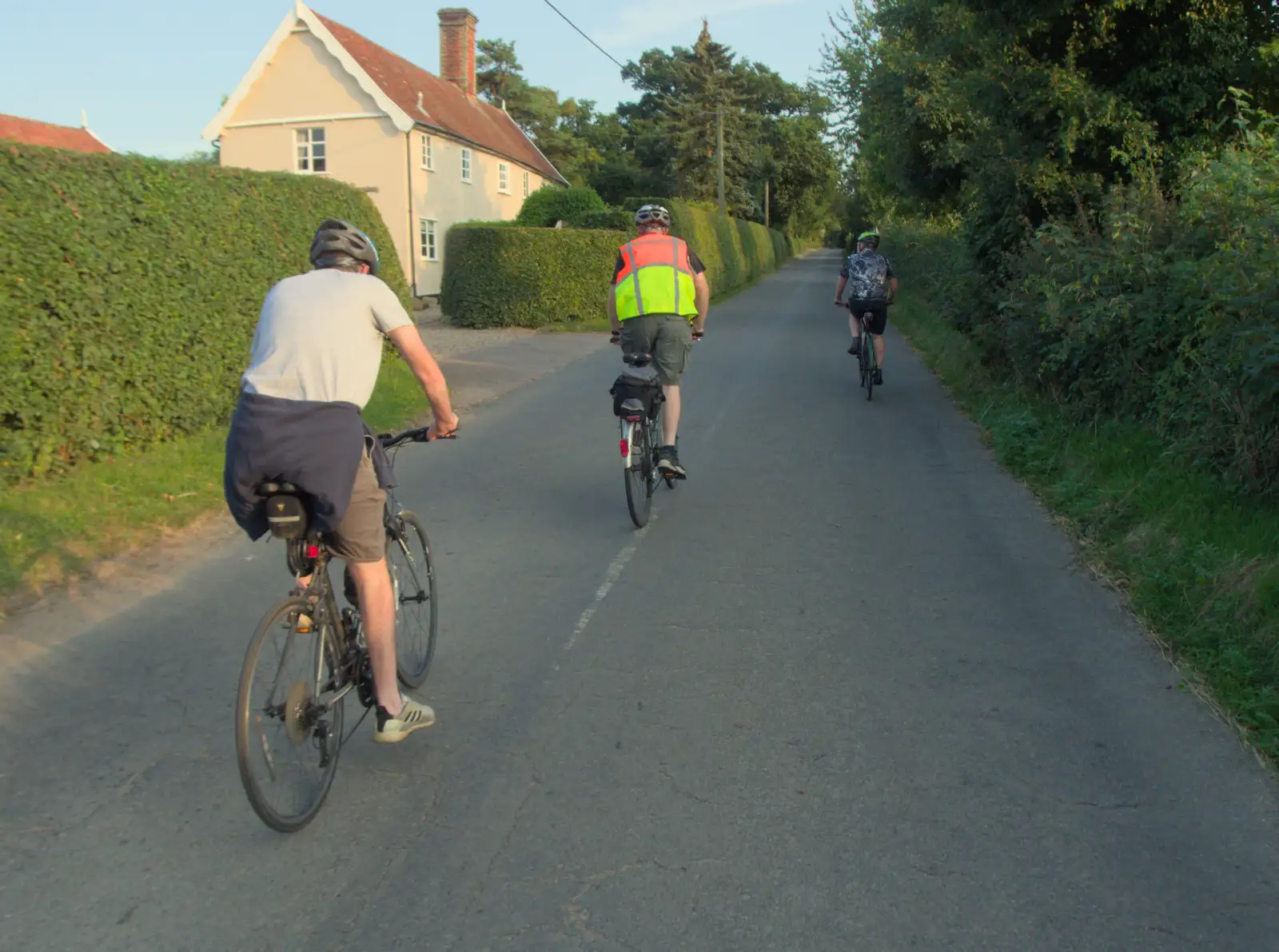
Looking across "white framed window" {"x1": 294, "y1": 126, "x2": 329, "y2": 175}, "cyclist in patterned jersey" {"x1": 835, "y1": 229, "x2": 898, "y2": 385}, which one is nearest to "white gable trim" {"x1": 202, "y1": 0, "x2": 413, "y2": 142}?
"white framed window" {"x1": 294, "y1": 126, "x2": 329, "y2": 175}

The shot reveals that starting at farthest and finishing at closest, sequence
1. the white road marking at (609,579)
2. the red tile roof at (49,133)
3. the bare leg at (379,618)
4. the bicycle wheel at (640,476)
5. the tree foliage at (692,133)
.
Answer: the tree foliage at (692,133) → the red tile roof at (49,133) → the bicycle wheel at (640,476) → the white road marking at (609,579) → the bare leg at (379,618)

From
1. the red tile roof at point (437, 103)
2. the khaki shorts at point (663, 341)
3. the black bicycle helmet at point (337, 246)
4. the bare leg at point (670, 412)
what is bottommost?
the bare leg at point (670, 412)

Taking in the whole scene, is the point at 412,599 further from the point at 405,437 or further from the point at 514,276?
the point at 514,276

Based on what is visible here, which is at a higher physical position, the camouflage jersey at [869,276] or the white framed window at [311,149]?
the white framed window at [311,149]

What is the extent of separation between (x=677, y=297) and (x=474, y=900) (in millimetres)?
5029

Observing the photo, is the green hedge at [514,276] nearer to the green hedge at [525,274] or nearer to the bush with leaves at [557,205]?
the green hedge at [525,274]

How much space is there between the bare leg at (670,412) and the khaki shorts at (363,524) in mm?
4097

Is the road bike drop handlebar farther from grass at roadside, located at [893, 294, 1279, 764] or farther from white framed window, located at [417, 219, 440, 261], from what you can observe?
white framed window, located at [417, 219, 440, 261]

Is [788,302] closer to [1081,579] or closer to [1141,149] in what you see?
[1141,149]

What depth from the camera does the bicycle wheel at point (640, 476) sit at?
7070mm

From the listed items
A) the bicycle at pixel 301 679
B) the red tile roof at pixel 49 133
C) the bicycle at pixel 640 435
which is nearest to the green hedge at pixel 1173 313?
the bicycle at pixel 640 435

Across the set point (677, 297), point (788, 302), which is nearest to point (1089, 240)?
point (677, 297)

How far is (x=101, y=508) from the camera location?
7.04 meters

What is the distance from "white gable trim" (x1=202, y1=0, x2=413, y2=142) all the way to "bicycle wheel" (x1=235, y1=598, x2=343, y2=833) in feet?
101
